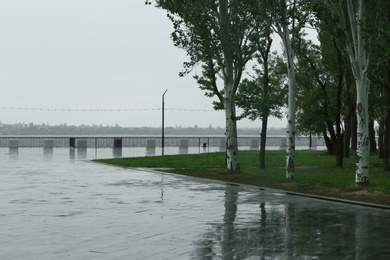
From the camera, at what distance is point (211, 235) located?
10383 mm

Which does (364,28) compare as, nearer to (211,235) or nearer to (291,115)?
(291,115)

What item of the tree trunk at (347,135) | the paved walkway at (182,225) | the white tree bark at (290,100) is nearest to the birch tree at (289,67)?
the white tree bark at (290,100)

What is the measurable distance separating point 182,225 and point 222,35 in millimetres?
15124

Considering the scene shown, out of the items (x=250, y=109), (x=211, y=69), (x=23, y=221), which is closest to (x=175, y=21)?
(x=211, y=69)

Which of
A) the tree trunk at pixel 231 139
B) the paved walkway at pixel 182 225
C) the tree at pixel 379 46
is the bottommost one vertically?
the paved walkway at pixel 182 225

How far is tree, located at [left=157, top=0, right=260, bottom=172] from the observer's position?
25062mm

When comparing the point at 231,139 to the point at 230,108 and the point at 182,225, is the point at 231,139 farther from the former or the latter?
the point at 182,225

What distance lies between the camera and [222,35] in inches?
989

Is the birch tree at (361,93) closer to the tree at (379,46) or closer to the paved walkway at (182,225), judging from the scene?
the tree at (379,46)

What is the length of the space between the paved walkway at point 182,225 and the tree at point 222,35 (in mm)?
8278

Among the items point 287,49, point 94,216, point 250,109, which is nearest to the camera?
point 94,216

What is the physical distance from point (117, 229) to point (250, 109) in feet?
61.1

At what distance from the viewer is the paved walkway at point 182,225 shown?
894cm

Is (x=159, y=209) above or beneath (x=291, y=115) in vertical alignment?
beneath
